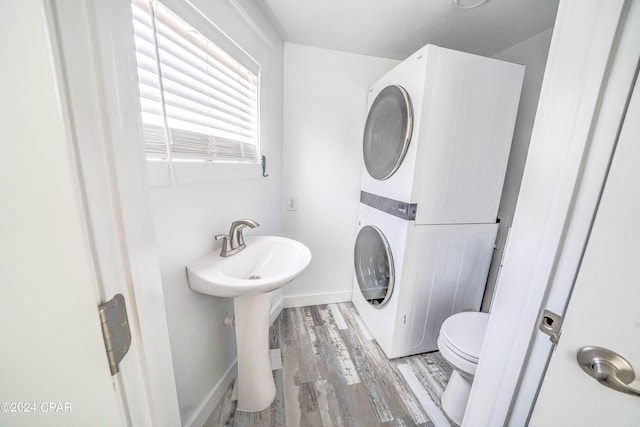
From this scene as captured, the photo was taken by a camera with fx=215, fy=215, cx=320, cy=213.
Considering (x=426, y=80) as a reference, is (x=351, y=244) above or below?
below

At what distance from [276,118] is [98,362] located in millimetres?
1583

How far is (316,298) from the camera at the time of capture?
2041 mm

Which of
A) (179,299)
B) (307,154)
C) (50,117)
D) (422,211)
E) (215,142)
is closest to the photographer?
(50,117)

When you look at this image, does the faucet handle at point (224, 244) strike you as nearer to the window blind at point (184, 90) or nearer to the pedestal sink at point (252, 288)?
the pedestal sink at point (252, 288)

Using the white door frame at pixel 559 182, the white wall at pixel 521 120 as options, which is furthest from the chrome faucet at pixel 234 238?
the white wall at pixel 521 120

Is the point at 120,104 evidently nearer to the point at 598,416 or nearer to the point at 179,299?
the point at 179,299

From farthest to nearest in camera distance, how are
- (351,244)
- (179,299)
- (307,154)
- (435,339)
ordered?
(351,244) → (307,154) → (435,339) → (179,299)

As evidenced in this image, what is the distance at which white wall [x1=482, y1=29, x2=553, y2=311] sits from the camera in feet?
4.57

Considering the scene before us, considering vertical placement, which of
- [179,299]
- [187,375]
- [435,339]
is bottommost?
[435,339]

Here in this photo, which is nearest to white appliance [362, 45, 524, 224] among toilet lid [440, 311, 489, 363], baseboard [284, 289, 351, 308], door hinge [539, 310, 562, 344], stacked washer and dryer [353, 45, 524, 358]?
stacked washer and dryer [353, 45, 524, 358]

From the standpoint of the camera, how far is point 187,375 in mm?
958

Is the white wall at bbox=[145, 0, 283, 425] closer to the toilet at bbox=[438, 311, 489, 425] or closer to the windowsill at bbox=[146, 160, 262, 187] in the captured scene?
the windowsill at bbox=[146, 160, 262, 187]

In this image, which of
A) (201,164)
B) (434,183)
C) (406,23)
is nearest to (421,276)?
(434,183)

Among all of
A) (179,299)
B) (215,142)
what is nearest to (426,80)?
(215,142)
